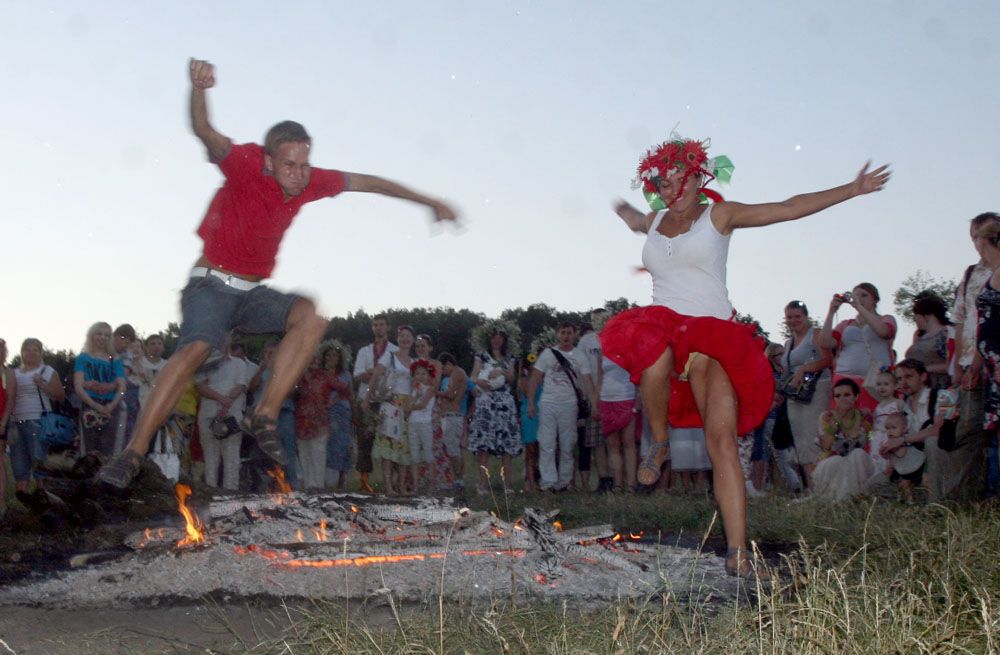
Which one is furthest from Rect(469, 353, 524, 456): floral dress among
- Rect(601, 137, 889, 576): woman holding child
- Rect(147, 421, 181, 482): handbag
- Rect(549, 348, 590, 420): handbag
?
Rect(601, 137, 889, 576): woman holding child

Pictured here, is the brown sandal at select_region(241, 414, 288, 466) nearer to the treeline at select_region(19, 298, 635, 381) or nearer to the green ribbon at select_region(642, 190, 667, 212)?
the green ribbon at select_region(642, 190, 667, 212)

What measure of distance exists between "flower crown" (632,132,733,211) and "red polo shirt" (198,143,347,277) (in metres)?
1.89

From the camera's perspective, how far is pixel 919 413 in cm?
863

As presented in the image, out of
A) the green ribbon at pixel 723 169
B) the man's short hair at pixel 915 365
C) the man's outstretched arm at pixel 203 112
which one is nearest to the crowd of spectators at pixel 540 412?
the man's short hair at pixel 915 365

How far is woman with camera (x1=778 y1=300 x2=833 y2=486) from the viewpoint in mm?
10438

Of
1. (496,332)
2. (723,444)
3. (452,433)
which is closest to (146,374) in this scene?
(452,433)

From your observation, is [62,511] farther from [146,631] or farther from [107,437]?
[146,631]

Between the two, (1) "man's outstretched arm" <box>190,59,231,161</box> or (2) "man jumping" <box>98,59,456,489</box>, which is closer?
(1) "man's outstretched arm" <box>190,59,231,161</box>

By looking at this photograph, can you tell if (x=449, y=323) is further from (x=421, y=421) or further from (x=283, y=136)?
(x=283, y=136)

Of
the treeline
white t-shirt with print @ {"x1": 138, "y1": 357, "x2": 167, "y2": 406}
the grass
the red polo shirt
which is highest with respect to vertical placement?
the treeline

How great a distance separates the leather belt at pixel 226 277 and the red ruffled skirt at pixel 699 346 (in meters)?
1.87

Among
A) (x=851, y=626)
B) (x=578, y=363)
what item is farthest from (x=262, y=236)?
(x=578, y=363)

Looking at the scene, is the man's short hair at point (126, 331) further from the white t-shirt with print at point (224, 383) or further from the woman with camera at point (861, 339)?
the woman with camera at point (861, 339)

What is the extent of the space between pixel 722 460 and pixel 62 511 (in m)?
4.52
